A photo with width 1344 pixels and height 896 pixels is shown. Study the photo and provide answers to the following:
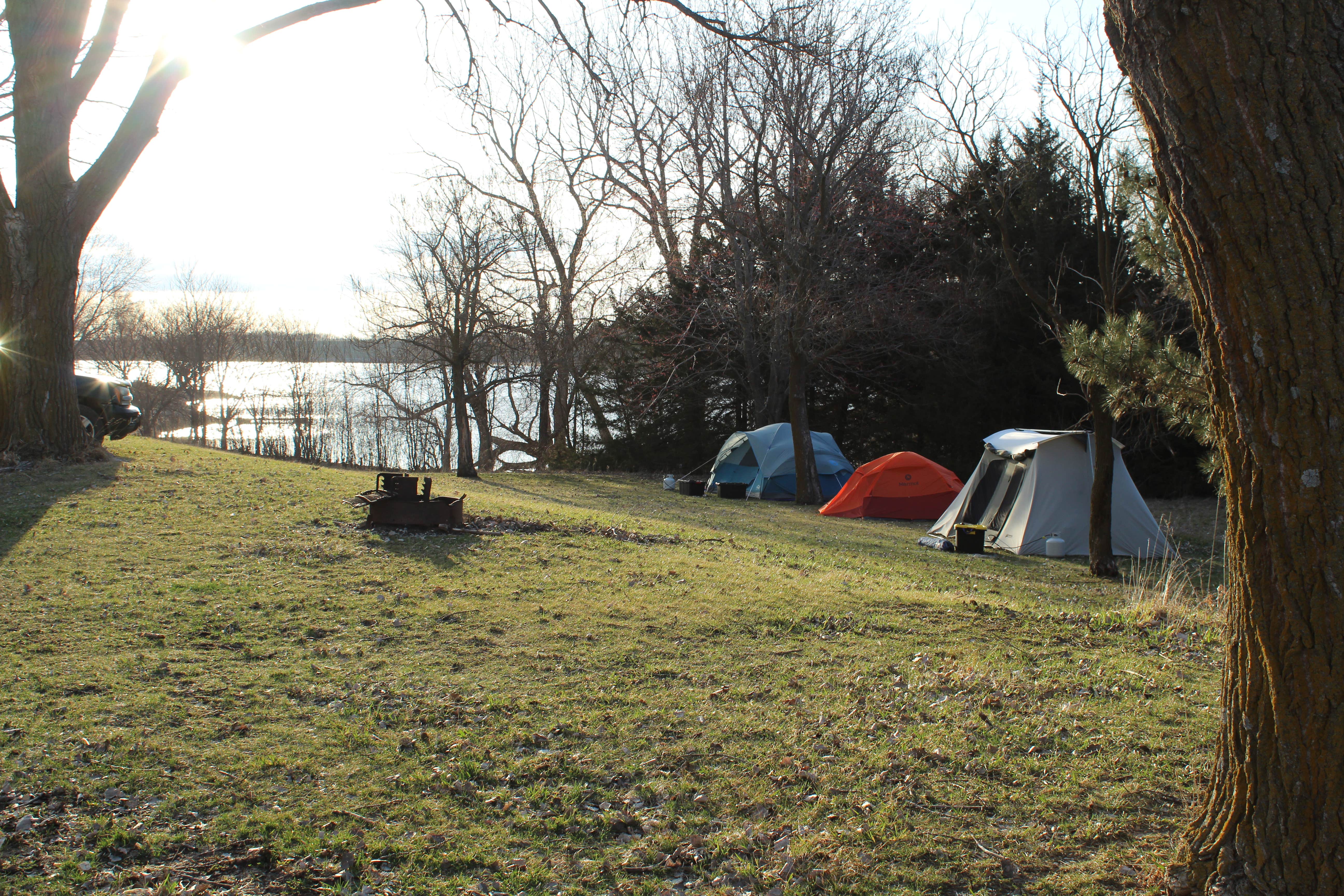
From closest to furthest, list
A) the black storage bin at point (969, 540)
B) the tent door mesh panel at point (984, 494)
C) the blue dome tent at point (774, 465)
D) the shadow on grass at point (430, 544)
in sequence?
the shadow on grass at point (430, 544) < the black storage bin at point (969, 540) < the tent door mesh panel at point (984, 494) < the blue dome tent at point (774, 465)

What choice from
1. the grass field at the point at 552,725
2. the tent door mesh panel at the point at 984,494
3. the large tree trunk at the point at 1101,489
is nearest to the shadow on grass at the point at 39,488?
the grass field at the point at 552,725

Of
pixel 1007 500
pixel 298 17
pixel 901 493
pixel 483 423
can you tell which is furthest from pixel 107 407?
pixel 1007 500

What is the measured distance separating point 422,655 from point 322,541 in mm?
3352

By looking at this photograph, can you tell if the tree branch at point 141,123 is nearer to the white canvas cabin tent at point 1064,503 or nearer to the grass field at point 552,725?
the grass field at point 552,725

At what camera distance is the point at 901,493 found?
52.5ft

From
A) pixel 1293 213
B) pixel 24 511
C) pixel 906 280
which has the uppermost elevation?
pixel 906 280

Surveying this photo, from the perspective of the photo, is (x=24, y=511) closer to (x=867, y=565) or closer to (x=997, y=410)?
(x=867, y=565)

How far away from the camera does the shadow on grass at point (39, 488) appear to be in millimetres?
7617

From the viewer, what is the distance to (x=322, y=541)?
813 centimetres

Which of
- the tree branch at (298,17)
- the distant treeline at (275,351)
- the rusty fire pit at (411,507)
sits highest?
the tree branch at (298,17)

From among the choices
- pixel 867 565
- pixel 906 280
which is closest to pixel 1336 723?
pixel 867 565

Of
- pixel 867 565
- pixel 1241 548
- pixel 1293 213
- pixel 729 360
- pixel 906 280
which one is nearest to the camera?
pixel 1293 213

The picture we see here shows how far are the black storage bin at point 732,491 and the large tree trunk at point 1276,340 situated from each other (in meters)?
16.7

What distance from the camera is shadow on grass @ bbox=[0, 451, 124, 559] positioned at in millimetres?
7617
